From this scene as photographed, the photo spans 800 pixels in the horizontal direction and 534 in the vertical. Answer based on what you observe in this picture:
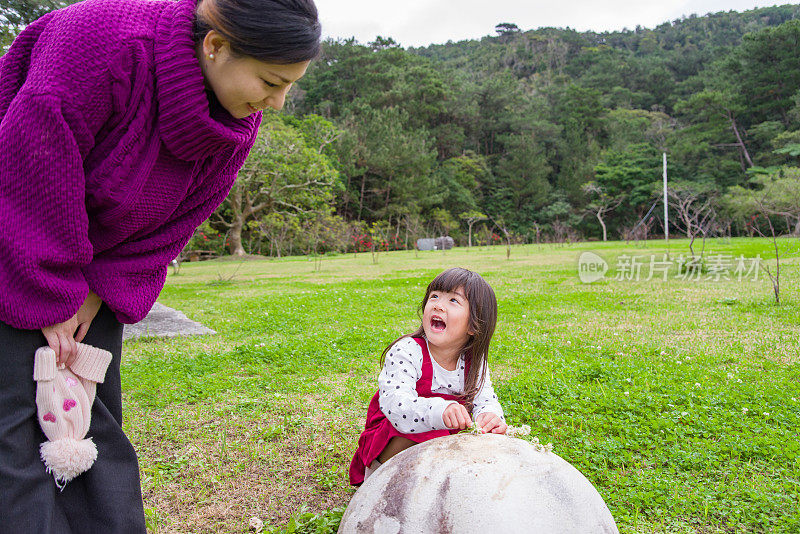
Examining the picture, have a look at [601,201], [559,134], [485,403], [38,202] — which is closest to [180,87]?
[38,202]

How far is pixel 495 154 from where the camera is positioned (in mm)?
50562

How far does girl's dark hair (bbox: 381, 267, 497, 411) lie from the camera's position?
2.71 m

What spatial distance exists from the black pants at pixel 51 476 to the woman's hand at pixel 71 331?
32 mm

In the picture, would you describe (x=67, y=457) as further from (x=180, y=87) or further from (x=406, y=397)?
(x=406, y=397)

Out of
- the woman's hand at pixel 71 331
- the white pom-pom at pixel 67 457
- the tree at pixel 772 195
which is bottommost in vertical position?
the white pom-pom at pixel 67 457

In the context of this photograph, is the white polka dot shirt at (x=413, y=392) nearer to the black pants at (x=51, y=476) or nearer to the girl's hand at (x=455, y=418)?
the girl's hand at (x=455, y=418)

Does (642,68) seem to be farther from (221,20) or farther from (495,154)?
(221,20)

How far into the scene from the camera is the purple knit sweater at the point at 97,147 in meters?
1.48

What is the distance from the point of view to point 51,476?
162 cm

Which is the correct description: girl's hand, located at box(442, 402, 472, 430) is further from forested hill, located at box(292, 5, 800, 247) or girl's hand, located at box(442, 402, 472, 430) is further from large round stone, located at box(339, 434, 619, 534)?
forested hill, located at box(292, 5, 800, 247)

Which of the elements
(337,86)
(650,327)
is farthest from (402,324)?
(337,86)

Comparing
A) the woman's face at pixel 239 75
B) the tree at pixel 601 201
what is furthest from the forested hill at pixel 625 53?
the woman's face at pixel 239 75

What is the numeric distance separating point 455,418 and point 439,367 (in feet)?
1.56

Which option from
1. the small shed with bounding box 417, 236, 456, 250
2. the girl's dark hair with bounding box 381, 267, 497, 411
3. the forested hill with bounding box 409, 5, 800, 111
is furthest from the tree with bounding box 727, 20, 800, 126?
the girl's dark hair with bounding box 381, 267, 497, 411
